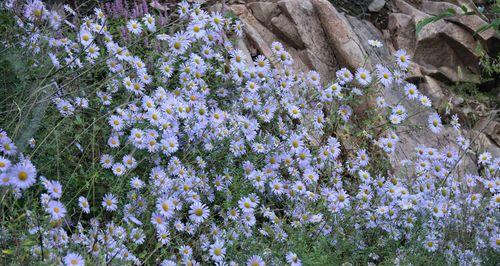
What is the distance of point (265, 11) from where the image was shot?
6.07m

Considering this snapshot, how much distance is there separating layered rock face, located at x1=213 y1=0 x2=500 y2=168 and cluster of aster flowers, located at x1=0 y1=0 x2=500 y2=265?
60 cm

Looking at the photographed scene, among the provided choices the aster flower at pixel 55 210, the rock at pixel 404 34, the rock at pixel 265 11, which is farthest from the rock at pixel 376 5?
the aster flower at pixel 55 210

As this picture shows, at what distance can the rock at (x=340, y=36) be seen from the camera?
584cm

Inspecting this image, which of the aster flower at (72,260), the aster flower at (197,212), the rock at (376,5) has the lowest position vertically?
the rock at (376,5)

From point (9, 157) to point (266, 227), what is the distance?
1335mm

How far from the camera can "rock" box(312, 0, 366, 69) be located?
A: 5844mm

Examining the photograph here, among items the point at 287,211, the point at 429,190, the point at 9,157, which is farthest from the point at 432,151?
the point at 9,157

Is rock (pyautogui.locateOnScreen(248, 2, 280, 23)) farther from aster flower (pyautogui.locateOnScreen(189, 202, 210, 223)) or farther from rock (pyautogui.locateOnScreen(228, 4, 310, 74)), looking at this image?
aster flower (pyautogui.locateOnScreen(189, 202, 210, 223))

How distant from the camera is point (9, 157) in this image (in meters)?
2.96

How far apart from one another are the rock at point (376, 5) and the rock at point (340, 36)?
0.93m

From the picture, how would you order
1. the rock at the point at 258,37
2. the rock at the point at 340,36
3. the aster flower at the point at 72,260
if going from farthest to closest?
the rock at the point at 340,36 < the rock at the point at 258,37 < the aster flower at the point at 72,260

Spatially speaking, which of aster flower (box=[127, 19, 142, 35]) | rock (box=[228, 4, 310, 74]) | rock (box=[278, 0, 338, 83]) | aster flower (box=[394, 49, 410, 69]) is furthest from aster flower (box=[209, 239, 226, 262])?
rock (box=[278, 0, 338, 83])

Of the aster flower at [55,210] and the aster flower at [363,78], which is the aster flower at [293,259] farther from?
the aster flower at [363,78]

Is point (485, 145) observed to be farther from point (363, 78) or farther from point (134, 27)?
point (134, 27)
